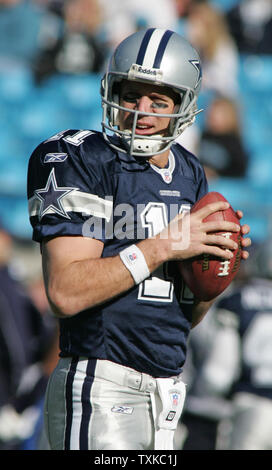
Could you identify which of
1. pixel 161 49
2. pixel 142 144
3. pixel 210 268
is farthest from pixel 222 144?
pixel 210 268

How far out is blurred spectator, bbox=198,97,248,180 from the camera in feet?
27.2

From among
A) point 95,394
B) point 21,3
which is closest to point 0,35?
point 21,3

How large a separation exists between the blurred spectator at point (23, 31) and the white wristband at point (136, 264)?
6516 mm

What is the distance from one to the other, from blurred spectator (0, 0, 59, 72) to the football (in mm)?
6399

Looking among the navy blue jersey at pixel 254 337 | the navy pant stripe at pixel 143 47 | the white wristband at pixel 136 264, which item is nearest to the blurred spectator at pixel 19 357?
the navy blue jersey at pixel 254 337

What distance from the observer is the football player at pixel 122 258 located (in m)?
2.61

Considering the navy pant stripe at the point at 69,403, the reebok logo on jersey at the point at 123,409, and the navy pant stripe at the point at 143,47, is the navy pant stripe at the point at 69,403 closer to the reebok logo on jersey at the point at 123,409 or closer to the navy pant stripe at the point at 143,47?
the reebok logo on jersey at the point at 123,409

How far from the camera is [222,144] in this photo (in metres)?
8.35

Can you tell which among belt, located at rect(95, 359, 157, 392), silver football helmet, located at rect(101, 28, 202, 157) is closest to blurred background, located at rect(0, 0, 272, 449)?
silver football helmet, located at rect(101, 28, 202, 157)

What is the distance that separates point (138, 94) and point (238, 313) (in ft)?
7.05

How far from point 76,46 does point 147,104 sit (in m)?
6.11

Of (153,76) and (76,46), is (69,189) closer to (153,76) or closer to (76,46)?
(153,76)

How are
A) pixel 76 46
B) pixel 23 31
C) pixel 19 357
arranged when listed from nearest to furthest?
pixel 19 357
pixel 76 46
pixel 23 31

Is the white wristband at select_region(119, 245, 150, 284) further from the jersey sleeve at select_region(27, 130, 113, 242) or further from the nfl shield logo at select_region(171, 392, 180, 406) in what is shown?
the nfl shield logo at select_region(171, 392, 180, 406)
